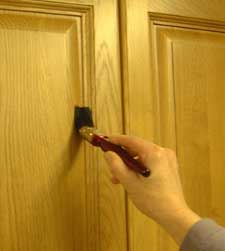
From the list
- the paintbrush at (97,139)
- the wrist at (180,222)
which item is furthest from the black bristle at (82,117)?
the wrist at (180,222)

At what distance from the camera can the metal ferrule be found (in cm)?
63

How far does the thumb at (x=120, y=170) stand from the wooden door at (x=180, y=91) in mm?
115

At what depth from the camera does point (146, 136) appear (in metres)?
0.72

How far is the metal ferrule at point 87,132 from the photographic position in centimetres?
63

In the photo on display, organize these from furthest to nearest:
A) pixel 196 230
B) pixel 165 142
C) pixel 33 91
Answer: pixel 165 142 < pixel 33 91 < pixel 196 230

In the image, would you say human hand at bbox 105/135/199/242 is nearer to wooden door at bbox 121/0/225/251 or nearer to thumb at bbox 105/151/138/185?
thumb at bbox 105/151/138/185

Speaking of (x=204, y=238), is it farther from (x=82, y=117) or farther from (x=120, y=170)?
(x=82, y=117)

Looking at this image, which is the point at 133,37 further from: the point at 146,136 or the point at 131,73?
the point at 146,136

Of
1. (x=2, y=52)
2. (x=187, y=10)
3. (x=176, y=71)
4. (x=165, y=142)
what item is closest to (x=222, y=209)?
(x=165, y=142)

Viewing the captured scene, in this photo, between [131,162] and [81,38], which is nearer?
[131,162]

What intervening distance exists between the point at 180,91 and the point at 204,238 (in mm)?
323

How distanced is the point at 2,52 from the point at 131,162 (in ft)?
0.87

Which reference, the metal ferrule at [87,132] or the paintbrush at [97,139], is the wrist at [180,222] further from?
the metal ferrule at [87,132]

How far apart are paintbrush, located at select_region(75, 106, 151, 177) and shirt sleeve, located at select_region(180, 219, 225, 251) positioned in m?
0.10
